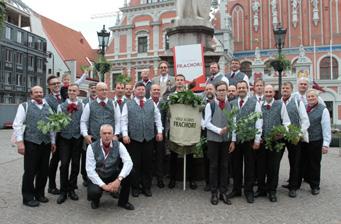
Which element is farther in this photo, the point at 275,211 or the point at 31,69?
the point at 31,69

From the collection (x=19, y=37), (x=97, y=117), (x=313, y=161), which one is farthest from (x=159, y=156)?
(x=19, y=37)

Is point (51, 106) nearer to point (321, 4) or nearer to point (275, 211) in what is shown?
point (275, 211)

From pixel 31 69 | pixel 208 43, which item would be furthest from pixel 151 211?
pixel 31 69

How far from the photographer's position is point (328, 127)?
20.5 ft

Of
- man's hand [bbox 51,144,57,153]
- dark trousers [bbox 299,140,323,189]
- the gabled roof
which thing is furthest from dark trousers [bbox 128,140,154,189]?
the gabled roof

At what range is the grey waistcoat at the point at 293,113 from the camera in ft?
19.7

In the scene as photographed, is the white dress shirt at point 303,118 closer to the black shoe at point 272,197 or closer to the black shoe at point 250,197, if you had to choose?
the black shoe at point 272,197

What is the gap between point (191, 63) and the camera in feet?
23.7

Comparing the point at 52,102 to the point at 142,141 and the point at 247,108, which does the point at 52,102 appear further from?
the point at 247,108

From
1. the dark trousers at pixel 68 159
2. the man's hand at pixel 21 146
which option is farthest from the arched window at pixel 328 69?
the man's hand at pixel 21 146

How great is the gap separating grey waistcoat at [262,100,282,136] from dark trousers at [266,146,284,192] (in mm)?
415

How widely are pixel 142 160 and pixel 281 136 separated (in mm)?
2378

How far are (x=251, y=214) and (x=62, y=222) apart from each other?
103 inches

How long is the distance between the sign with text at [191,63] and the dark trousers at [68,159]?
2.60 m
